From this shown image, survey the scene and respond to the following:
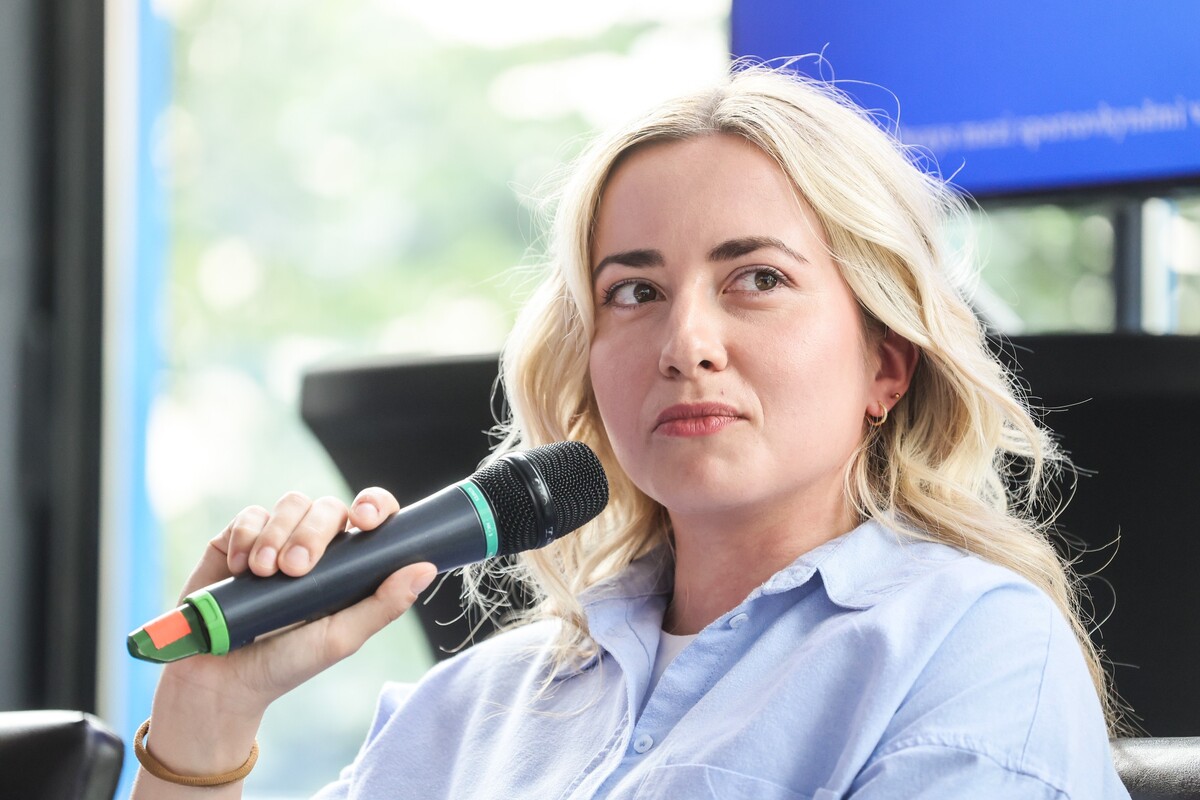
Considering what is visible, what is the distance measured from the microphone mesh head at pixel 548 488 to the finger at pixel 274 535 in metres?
0.16

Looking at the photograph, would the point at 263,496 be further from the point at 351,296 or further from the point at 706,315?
the point at 706,315

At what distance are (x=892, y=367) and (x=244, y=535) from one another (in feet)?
2.32

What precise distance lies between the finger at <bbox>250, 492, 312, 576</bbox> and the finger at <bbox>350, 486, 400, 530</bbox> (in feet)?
0.15

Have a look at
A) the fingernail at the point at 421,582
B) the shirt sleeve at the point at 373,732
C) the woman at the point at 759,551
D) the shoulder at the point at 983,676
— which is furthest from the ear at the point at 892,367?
the shirt sleeve at the point at 373,732

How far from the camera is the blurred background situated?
311cm

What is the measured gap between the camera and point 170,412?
3.39 meters

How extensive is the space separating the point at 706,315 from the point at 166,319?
2.45 meters

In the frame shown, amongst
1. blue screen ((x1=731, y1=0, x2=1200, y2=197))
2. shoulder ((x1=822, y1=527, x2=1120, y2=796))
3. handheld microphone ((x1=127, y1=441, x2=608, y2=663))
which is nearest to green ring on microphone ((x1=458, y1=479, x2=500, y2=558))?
handheld microphone ((x1=127, y1=441, x2=608, y2=663))

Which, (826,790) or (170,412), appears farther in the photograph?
(170,412)

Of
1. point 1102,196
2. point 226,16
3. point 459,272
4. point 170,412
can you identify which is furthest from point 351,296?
point 1102,196

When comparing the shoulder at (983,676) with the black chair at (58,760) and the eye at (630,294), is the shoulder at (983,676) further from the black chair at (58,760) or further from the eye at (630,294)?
the black chair at (58,760)

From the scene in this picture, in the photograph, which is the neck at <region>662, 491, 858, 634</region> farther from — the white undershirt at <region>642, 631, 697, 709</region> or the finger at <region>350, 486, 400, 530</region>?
the finger at <region>350, 486, 400, 530</region>

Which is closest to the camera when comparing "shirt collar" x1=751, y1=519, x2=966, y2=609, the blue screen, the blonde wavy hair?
"shirt collar" x1=751, y1=519, x2=966, y2=609

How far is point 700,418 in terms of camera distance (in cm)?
126
